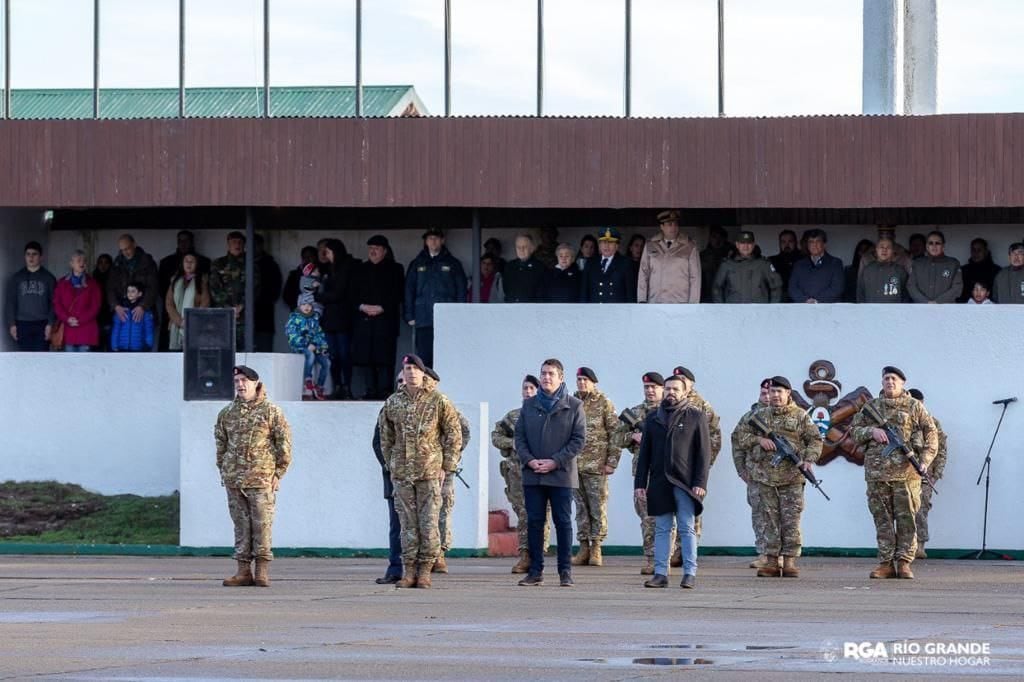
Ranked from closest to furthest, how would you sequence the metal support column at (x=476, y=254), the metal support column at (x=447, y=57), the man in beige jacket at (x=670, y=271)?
the man in beige jacket at (x=670, y=271), the metal support column at (x=476, y=254), the metal support column at (x=447, y=57)

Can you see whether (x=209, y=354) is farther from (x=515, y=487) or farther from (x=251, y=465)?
(x=251, y=465)

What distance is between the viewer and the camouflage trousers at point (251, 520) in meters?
16.8

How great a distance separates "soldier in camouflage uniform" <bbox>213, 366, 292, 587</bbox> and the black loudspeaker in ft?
14.0

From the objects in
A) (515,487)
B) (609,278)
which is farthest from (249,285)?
(515,487)

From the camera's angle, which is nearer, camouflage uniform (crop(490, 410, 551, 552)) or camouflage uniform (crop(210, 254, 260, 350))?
camouflage uniform (crop(490, 410, 551, 552))

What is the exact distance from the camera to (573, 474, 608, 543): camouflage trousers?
770 inches

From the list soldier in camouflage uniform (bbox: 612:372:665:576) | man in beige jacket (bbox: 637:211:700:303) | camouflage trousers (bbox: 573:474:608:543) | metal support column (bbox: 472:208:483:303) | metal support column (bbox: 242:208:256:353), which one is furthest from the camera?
metal support column (bbox: 242:208:256:353)

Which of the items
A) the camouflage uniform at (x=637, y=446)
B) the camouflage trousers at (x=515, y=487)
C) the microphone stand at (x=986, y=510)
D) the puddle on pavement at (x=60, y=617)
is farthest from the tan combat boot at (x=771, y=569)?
the puddle on pavement at (x=60, y=617)

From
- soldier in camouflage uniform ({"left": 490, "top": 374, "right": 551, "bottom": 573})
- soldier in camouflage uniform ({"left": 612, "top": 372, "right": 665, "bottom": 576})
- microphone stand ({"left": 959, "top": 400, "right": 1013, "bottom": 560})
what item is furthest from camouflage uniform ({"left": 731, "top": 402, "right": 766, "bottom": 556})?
microphone stand ({"left": 959, "top": 400, "right": 1013, "bottom": 560})

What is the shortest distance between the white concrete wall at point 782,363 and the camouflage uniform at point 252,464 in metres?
5.64

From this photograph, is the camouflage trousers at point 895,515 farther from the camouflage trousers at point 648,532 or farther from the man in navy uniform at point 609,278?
the man in navy uniform at point 609,278

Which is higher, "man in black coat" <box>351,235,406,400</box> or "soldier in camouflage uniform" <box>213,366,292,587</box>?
"man in black coat" <box>351,235,406,400</box>

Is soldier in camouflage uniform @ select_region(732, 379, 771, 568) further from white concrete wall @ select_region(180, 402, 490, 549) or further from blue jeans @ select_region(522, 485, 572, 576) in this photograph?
white concrete wall @ select_region(180, 402, 490, 549)

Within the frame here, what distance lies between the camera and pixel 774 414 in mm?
18266
